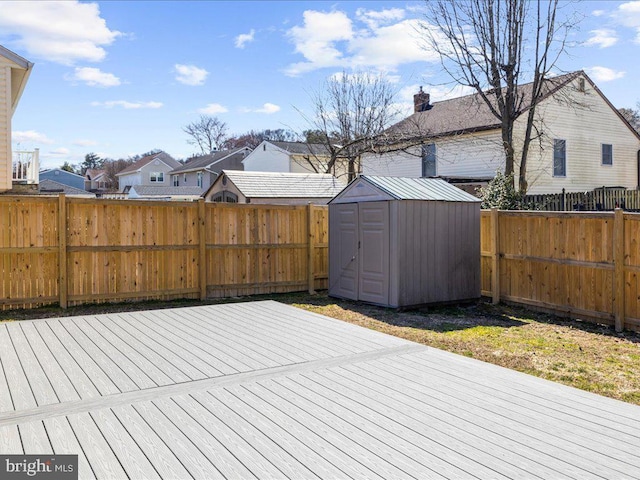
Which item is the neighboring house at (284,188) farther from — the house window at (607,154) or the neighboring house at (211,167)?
the neighboring house at (211,167)

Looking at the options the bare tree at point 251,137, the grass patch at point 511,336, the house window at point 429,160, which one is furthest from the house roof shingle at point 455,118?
the bare tree at point 251,137

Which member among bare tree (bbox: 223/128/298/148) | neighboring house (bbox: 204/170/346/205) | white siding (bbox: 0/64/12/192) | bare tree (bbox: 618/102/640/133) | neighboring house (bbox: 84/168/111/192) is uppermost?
bare tree (bbox: 223/128/298/148)

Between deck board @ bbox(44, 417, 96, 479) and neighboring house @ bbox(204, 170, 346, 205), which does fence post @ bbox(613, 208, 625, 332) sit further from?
neighboring house @ bbox(204, 170, 346, 205)

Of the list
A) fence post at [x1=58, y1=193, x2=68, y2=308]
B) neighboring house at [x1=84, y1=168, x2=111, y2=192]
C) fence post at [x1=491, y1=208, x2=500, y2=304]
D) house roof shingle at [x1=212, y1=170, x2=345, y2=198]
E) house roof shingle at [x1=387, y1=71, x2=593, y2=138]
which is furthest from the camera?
neighboring house at [x1=84, y1=168, x2=111, y2=192]

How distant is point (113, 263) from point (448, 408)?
22.7 feet

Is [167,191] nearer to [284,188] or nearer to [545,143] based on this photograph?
[284,188]

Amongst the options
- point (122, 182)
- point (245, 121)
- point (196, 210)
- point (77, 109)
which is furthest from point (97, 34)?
point (122, 182)

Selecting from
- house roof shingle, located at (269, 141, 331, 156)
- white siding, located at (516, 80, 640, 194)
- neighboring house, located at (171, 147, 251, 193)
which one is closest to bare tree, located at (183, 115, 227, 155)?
neighboring house, located at (171, 147, 251, 193)

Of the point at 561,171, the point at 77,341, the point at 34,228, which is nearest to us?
the point at 77,341

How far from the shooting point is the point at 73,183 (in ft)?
178

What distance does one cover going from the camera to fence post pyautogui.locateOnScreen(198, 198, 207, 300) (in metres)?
9.52

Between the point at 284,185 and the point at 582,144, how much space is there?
1284cm

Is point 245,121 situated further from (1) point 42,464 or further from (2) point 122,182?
(1) point 42,464

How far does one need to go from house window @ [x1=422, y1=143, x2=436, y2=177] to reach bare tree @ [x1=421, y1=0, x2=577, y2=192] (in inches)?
219
